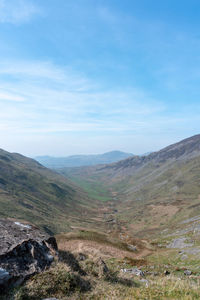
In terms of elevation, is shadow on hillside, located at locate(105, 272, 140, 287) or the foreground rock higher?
the foreground rock

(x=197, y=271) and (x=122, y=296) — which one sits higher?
(x=122, y=296)

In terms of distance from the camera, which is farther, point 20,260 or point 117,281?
point 117,281

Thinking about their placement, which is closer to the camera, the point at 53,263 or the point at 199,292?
the point at 199,292

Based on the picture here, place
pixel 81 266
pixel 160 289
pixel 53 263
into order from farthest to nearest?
pixel 81 266, pixel 53 263, pixel 160 289

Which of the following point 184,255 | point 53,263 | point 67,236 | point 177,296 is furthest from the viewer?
point 67,236

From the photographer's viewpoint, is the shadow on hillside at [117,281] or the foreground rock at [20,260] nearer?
the foreground rock at [20,260]

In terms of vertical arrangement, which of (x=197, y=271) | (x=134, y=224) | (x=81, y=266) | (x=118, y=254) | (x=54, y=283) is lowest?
(x=134, y=224)

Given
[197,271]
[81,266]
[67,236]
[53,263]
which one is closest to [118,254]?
[67,236]

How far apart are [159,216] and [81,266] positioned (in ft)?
514

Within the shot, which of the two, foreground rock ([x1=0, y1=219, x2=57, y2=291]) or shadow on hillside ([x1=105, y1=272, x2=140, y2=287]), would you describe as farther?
shadow on hillside ([x1=105, y1=272, x2=140, y2=287])

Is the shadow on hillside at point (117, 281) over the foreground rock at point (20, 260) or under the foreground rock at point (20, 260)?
under

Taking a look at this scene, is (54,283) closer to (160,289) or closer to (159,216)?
(160,289)

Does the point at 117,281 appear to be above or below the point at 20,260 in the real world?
below

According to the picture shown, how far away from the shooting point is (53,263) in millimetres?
12312
